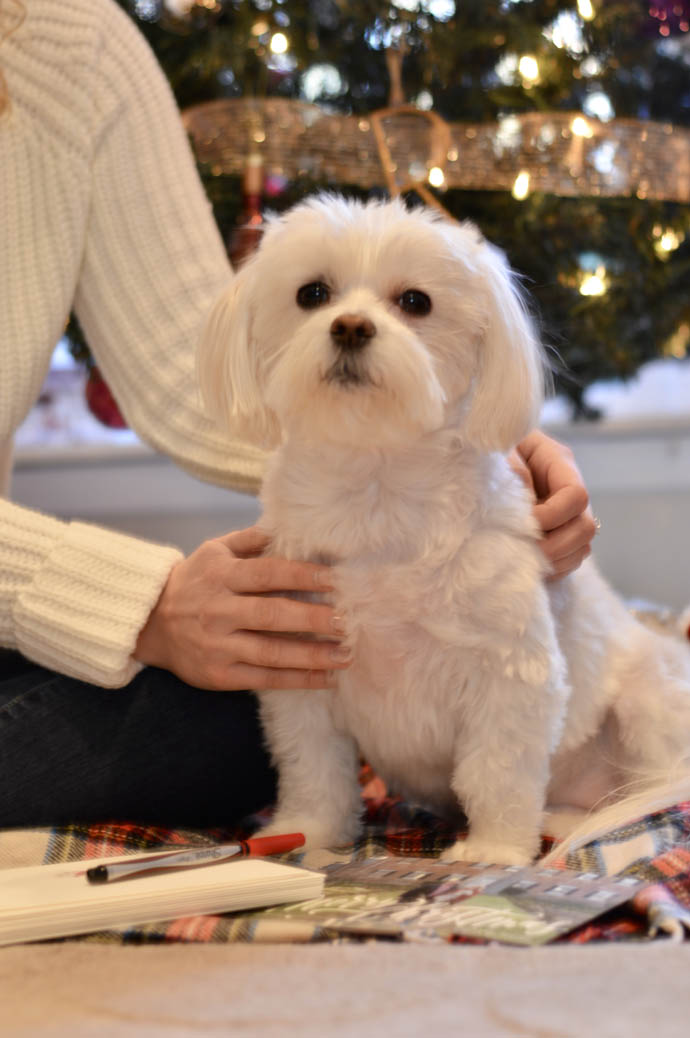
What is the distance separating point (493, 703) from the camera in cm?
99

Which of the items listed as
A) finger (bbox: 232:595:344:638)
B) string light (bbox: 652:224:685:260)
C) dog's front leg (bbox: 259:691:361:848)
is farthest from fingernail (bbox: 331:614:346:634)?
string light (bbox: 652:224:685:260)

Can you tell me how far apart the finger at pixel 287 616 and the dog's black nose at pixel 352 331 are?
9.6 inches

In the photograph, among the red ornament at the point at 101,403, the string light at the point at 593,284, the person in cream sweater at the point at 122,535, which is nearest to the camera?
the person in cream sweater at the point at 122,535

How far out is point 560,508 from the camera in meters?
1.05

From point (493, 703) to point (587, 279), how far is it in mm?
1332

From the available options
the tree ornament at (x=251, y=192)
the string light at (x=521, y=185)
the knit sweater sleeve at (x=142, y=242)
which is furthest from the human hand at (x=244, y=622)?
the string light at (x=521, y=185)

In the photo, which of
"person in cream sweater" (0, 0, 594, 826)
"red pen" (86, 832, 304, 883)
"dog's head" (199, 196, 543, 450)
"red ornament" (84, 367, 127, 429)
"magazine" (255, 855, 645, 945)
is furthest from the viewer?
Result: "red ornament" (84, 367, 127, 429)

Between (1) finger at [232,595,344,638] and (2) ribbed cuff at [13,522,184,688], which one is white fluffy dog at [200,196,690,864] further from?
(2) ribbed cuff at [13,522,184,688]

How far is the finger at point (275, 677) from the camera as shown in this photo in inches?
40.6

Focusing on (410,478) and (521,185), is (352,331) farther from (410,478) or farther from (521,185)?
(521,185)

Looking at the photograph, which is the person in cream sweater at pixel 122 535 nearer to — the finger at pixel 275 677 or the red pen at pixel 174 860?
the finger at pixel 275 677

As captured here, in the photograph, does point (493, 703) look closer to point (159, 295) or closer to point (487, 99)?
point (159, 295)

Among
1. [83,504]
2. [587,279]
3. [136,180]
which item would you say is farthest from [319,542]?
[83,504]

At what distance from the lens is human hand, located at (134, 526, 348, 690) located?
1.00m
